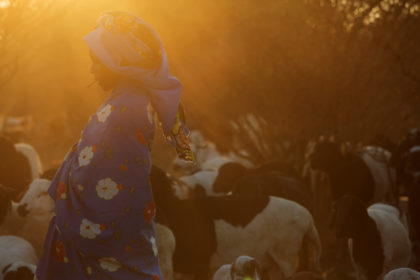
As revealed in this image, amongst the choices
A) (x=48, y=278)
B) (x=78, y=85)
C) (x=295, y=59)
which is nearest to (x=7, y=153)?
(x=295, y=59)

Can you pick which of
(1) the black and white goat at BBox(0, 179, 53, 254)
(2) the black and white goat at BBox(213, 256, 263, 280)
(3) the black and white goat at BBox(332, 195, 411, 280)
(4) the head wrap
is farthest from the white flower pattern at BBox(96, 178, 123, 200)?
(3) the black and white goat at BBox(332, 195, 411, 280)

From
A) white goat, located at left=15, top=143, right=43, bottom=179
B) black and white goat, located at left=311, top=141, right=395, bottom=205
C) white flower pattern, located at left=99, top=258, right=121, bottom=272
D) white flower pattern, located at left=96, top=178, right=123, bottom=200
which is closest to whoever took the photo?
white flower pattern, located at left=96, top=178, right=123, bottom=200

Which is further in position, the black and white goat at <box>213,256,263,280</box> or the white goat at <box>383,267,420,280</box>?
the black and white goat at <box>213,256,263,280</box>

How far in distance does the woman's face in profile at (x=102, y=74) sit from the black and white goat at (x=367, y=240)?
13.2 feet

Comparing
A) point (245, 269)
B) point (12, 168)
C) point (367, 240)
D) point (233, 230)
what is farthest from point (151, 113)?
point (12, 168)

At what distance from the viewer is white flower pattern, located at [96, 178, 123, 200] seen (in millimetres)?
3367

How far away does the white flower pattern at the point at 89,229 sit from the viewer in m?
3.40

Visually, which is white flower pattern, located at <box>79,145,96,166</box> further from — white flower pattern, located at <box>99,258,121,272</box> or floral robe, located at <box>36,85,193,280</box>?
white flower pattern, located at <box>99,258,121,272</box>

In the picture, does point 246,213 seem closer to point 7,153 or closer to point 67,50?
point 7,153

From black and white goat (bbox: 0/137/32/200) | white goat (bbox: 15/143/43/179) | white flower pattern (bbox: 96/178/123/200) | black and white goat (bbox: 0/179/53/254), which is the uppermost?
white flower pattern (bbox: 96/178/123/200)

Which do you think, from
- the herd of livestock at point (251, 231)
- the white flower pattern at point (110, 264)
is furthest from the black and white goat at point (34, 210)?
the white flower pattern at point (110, 264)

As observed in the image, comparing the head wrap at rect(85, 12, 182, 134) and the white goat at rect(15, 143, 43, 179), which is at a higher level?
the head wrap at rect(85, 12, 182, 134)

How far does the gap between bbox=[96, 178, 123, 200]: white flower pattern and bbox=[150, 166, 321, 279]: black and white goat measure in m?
2.55

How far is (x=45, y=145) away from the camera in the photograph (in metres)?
31.2
